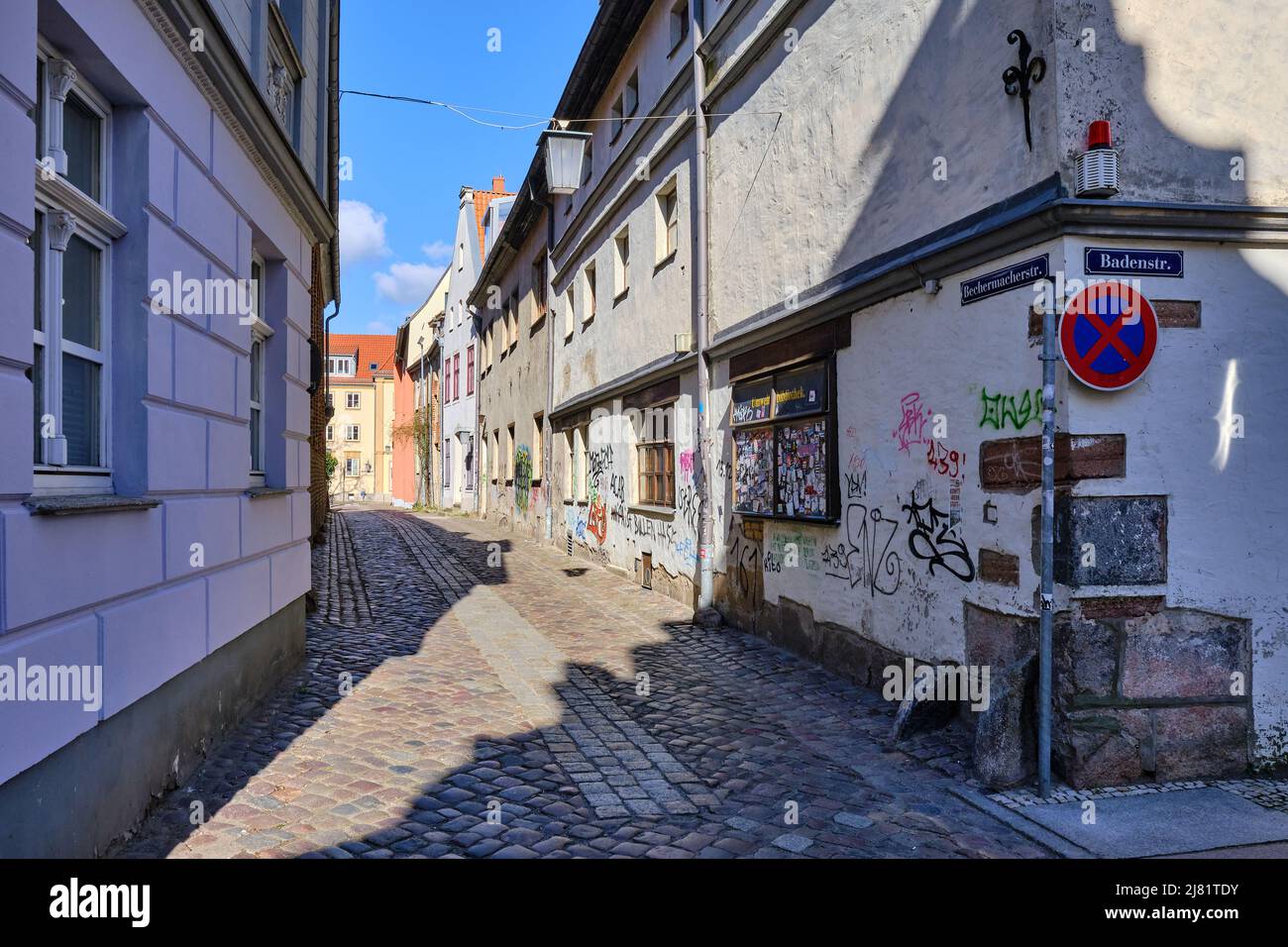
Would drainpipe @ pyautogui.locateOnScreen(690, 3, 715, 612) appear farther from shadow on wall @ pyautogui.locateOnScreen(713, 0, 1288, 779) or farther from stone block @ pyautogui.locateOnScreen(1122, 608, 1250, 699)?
stone block @ pyautogui.locateOnScreen(1122, 608, 1250, 699)

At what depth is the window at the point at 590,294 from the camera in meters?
16.8

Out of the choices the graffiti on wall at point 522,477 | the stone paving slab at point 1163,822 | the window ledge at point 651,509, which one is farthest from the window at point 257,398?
the graffiti on wall at point 522,477

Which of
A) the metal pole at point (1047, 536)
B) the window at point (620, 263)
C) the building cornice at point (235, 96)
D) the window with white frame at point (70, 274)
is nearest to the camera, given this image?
the window with white frame at point (70, 274)

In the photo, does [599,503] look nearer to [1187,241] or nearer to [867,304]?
[867,304]

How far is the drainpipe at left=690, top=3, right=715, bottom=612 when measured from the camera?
10.6 m

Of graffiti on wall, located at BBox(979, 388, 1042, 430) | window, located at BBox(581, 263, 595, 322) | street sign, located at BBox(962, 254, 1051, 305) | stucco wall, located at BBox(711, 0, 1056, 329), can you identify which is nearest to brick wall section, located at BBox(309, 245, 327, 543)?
window, located at BBox(581, 263, 595, 322)

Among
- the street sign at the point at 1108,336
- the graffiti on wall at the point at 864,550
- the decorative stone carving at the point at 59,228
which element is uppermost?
the decorative stone carving at the point at 59,228

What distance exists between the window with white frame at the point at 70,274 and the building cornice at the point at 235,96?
720 mm

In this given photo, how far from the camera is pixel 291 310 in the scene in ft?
25.5

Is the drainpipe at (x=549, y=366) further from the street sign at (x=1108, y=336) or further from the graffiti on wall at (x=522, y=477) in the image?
the street sign at (x=1108, y=336)

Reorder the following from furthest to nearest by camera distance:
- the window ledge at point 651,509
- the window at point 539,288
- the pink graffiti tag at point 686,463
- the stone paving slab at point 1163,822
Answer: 1. the window at point 539,288
2. the window ledge at point 651,509
3. the pink graffiti tag at point 686,463
4. the stone paving slab at point 1163,822

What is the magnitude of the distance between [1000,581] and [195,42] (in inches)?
214

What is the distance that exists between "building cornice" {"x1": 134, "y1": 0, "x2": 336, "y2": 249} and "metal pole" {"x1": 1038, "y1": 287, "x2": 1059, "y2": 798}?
15.6 feet

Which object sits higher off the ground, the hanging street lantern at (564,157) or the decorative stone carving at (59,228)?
the hanging street lantern at (564,157)
